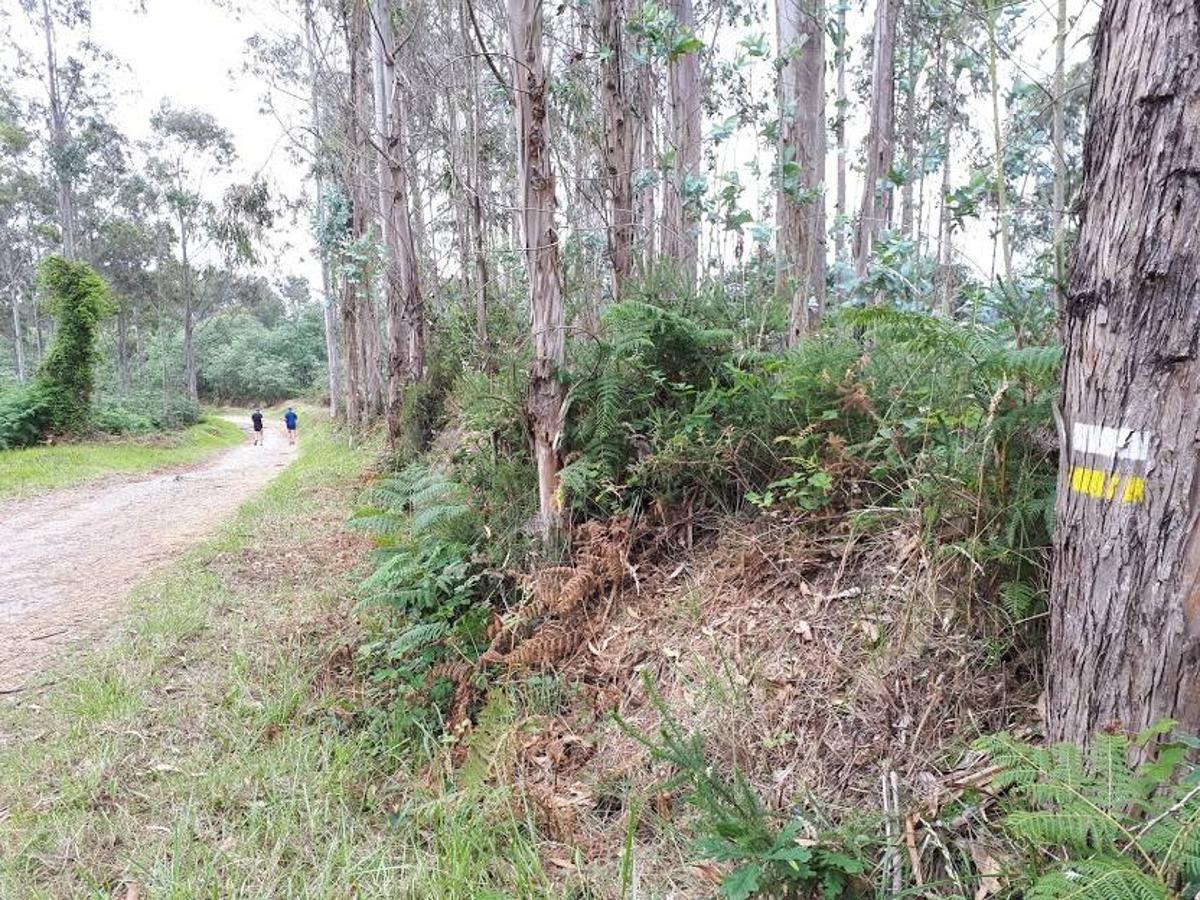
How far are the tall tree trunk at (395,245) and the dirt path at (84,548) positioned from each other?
2.73m

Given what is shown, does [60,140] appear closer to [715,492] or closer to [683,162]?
[683,162]

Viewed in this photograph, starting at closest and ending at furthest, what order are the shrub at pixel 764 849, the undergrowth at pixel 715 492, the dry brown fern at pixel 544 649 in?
the shrub at pixel 764 849
the undergrowth at pixel 715 492
the dry brown fern at pixel 544 649

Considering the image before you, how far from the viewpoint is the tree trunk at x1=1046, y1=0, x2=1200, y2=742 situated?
128 centimetres

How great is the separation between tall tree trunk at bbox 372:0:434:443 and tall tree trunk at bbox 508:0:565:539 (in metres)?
5.34

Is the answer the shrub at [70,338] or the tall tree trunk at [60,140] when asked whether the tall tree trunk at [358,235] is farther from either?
the tall tree trunk at [60,140]

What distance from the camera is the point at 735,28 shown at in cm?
752

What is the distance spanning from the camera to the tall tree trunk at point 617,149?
14.8 feet

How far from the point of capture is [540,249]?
3420 millimetres

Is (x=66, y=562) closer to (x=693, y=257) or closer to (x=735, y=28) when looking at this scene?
(x=693, y=257)

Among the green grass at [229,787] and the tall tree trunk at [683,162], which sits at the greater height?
the tall tree trunk at [683,162]

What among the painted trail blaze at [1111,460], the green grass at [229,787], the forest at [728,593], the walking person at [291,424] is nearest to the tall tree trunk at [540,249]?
the forest at [728,593]

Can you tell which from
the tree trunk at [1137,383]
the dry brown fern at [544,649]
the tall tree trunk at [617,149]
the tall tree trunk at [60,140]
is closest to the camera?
the tree trunk at [1137,383]

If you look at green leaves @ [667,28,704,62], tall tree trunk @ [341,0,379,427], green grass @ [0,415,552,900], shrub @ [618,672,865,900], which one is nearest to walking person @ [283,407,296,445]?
tall tree trunk @ [341,0,379,427]

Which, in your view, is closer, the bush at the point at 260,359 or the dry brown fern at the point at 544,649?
the dry brown fern at the point at 544,649
